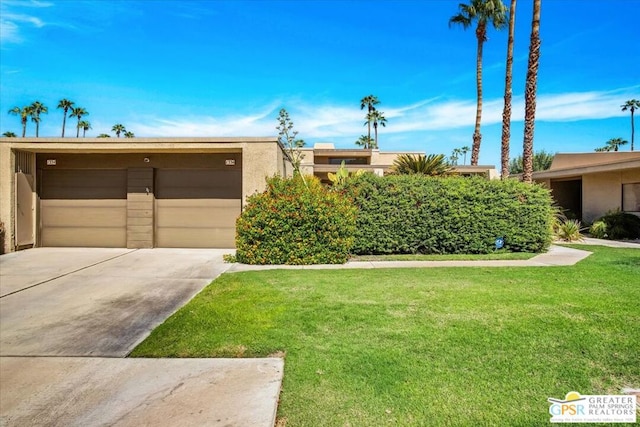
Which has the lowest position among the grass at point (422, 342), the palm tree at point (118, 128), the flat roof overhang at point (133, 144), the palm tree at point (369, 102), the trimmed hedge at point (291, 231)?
the grass at point (422, 342)

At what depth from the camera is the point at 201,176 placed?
1210cm

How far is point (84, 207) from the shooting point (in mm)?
12219

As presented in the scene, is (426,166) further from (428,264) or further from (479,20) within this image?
(479,20)

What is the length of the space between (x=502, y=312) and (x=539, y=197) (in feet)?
25.6

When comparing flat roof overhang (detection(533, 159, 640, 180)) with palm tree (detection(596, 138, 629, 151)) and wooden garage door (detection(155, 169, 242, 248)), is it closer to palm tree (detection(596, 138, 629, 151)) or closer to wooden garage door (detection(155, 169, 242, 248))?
wooden garage door (detection(155, 169, 242, 248))

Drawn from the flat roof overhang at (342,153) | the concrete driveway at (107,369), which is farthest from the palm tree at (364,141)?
the concrete driveway at (107,369)

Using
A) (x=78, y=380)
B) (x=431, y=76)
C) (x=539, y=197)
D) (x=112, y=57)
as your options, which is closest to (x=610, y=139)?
(x=431, y=76)

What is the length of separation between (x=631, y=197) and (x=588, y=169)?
6.86 feet

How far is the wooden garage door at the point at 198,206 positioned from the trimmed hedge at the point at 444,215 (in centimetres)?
421

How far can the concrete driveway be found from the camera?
265cm

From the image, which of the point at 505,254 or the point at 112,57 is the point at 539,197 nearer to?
the point at 505,254

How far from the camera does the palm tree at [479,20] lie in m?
22.5

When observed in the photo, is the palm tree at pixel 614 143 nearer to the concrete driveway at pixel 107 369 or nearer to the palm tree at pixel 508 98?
the palm tree at pixel 508 98

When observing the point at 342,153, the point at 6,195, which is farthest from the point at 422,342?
the point at 342,153
